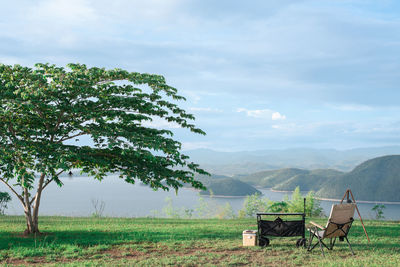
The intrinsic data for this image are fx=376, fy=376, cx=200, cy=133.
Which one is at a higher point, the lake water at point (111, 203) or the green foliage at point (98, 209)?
the green foliage at point (98, 209)

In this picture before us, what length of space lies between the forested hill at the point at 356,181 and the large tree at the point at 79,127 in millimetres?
94313

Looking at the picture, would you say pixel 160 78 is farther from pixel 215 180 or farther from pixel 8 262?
pixel 215 180

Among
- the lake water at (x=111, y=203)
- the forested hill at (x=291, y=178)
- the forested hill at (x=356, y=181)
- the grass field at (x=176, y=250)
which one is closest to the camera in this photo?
the grass field at (x=176, y=250)

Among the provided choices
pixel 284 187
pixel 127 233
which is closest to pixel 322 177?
pixel 284 187

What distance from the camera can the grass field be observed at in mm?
6422

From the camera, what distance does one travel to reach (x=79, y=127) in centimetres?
910

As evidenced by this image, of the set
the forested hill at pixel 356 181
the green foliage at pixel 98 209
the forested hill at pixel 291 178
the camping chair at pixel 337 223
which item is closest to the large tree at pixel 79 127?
the camping chair at pixel 337 223

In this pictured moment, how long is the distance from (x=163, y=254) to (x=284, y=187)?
102368 millimetres

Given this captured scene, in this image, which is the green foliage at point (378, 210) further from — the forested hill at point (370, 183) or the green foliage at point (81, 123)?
the forested hill at point (370, 183)

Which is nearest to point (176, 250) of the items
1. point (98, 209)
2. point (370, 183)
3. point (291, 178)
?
A: point (98, 209)

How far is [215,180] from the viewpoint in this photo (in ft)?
313

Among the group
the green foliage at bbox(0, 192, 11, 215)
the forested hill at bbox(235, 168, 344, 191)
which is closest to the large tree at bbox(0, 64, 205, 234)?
the green foliage at bbox(0, 192, 11, 215)

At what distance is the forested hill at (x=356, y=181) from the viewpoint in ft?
333

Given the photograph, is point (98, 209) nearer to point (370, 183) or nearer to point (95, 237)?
point (95, 237)
